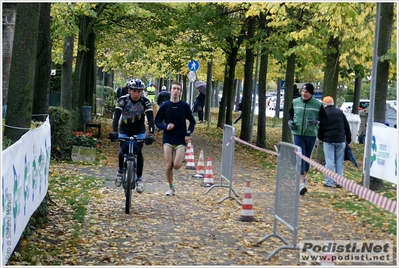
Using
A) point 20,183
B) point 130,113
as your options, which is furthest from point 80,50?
point 20,183

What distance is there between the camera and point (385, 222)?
408 inches

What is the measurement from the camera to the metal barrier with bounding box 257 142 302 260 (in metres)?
8.12

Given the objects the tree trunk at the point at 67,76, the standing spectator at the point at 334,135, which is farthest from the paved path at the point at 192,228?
the tree trunk at the point at 67,76

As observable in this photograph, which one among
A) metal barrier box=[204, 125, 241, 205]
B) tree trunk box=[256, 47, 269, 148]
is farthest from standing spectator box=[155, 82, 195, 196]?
tree trunk box=[256, 47, 269, 148]

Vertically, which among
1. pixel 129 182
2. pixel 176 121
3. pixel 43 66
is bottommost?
pixel 129 182

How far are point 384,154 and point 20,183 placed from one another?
8.02m

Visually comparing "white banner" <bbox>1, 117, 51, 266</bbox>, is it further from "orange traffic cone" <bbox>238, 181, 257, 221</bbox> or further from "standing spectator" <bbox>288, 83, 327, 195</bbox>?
"standing spectator" <bbox>288, 83, 327, 195</bbox>

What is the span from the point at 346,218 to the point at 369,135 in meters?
1.99

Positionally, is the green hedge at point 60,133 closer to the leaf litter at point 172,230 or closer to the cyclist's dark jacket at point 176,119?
the leaf litter at point 172,230

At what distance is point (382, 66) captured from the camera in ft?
44.3

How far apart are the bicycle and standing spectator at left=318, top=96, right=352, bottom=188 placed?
16.8 ft

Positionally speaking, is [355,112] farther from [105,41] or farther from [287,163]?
[287,163]

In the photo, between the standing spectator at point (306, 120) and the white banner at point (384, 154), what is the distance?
1119mm

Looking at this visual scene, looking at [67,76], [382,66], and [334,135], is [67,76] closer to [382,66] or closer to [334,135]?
[334,135]
